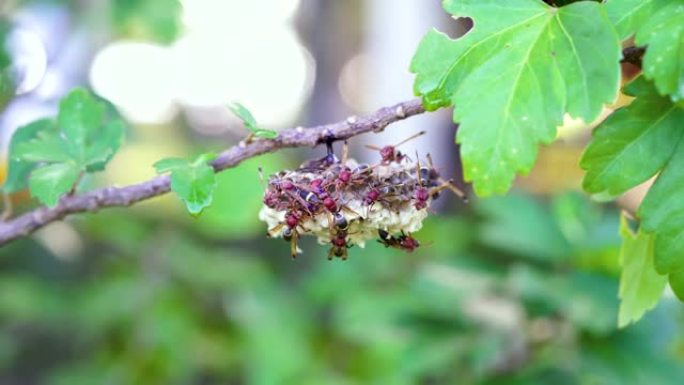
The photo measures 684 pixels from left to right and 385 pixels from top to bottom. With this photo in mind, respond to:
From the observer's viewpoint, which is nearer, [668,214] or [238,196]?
[668,214]

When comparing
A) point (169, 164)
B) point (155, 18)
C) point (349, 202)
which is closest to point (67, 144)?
point (169, 164)

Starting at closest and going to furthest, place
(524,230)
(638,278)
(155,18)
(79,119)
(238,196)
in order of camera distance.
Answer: (638,278) < (79,119) < (524,230) < (155,18) < (238,196)

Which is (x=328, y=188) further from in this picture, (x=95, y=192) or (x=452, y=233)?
(x=452, y=233)

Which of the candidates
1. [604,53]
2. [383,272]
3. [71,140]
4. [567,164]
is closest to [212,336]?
[383,272]

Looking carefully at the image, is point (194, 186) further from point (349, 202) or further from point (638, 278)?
point (638, 278)

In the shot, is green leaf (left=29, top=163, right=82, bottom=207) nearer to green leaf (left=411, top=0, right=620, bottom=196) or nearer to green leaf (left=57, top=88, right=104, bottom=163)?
green leaf (left=57, top=88, right=104, bottom=163)

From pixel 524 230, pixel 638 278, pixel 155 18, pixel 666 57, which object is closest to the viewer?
pixel 666 57

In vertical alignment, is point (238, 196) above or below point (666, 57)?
below
